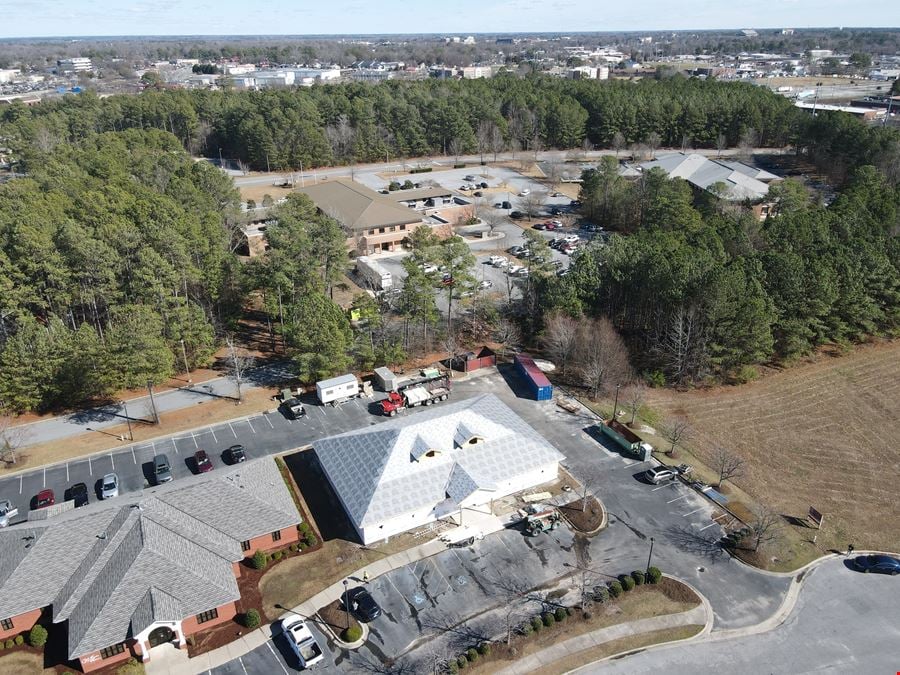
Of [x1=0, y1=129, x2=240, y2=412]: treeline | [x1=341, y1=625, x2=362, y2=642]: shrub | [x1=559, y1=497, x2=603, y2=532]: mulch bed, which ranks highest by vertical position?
[x1=0, y1=129, x2=240, y2=412]: treeline

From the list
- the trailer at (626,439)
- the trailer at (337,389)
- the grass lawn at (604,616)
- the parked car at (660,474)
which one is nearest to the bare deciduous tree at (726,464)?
the parked car at (660,474)

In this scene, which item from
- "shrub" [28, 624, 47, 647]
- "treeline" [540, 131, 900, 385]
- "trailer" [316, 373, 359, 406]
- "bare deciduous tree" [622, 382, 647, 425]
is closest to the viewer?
"shrub" [28, 624, 47, 647]

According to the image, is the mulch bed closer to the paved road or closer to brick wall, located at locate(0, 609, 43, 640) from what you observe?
the paved road

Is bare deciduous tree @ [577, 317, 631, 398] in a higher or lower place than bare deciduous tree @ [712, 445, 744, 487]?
higher

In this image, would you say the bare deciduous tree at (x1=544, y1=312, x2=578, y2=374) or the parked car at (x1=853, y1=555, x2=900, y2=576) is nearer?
the parked car at (x1=853, y1=555, x2=900, y2=576)

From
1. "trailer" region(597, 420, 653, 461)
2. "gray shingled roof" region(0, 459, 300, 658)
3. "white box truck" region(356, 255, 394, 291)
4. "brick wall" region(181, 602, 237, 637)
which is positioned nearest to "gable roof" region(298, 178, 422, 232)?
"white box truck" region(356, 255, 394, 291)

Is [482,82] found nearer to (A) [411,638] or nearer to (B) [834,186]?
(B) [834,186]

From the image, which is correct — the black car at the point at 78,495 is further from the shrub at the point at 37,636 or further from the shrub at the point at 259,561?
the shrub at the point at 259,561

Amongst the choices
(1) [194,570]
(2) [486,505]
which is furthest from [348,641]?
(2) [486,505]
